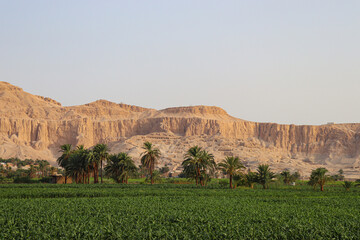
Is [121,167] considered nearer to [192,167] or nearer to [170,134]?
[192,167]

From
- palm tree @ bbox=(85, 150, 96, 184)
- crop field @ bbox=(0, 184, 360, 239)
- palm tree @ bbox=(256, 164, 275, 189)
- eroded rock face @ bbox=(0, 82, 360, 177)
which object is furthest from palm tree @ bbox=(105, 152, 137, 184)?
eroded rock face @ bbox=(0, 82, 360, 177)

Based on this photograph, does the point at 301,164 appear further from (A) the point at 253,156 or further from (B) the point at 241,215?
(B) the point at 241,215

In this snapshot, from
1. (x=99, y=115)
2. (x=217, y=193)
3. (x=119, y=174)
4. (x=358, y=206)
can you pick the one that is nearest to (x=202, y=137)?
(x=99, y=115)

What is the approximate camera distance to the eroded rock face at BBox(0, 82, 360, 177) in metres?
142

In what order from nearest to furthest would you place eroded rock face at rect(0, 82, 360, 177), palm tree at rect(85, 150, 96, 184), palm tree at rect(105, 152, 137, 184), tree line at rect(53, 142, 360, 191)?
tree line at rect(53, 142, 360, 191) < palm tree at rect(85, 150, 96, 184) < palm tree at rect(105, 152, 137, 184) < eroded rock face at rect(0, 82, 360, 177)

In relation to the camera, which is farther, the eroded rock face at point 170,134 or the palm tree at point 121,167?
the eroded rock face at point 170,134

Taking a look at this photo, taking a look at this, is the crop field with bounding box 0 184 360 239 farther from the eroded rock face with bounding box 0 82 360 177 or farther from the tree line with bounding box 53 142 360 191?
the eroded rock face with bounding box 0 82 360 177

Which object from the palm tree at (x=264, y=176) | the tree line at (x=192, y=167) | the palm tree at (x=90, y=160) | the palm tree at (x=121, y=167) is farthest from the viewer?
the palm tree at (x=121, y=167)

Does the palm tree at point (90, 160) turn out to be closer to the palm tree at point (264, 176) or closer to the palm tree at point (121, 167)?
the palm tree at point (121, 167)

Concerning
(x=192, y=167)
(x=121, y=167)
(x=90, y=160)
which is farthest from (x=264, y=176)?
(x=90, y=160)

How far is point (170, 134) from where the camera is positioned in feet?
532

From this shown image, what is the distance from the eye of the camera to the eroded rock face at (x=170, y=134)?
142 metres

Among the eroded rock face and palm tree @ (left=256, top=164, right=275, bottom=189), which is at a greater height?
the eroded rock face

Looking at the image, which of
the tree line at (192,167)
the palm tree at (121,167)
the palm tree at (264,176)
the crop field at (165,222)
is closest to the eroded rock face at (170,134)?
the palm tree at (121,167)
